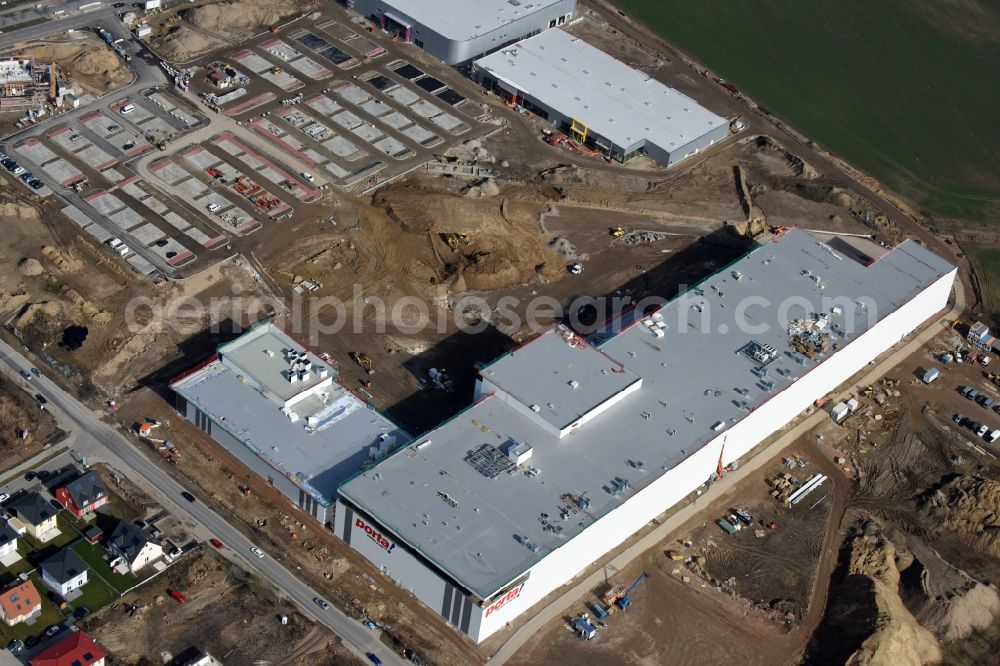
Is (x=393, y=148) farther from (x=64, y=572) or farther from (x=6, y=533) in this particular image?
(x=64, y=572)

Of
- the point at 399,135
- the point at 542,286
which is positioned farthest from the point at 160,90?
the point at 542,286

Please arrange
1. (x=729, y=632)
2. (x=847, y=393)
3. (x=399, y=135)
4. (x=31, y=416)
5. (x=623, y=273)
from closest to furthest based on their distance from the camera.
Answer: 1. (x=729, y=632)
2. (x=31, y=416)
3. (x=847, y=393)
4. (x=623, y=273)
5. (x=399, y=135)

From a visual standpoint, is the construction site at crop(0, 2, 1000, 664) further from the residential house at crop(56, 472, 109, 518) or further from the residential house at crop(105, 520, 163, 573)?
the residential house at crop(56, 472, 109, 518)

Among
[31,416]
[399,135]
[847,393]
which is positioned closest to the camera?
[31,416]

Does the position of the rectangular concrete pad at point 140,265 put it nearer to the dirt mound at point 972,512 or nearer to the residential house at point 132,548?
the residential house at point 132,548

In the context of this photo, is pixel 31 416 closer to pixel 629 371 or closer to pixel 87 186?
pixel 87 186

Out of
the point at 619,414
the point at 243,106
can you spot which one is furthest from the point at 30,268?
the point at 619,414

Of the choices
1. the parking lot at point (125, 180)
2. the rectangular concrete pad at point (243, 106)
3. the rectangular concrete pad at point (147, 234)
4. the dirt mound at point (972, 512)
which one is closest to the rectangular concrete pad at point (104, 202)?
the parking lot at point (125, 180)
